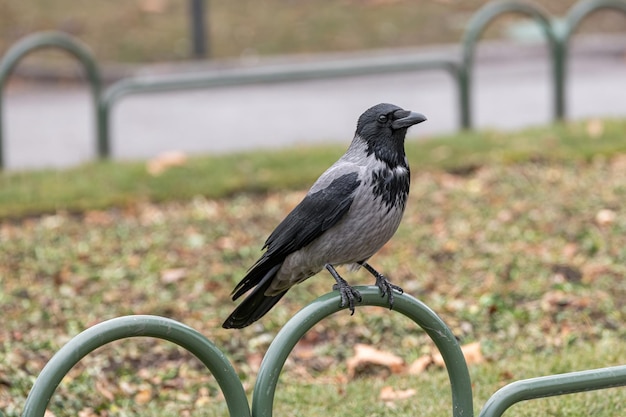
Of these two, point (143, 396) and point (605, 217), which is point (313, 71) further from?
point (143, 396)

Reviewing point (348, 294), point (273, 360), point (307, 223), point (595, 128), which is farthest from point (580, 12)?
point (273, 360)

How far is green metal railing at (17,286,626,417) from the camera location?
3.45 m

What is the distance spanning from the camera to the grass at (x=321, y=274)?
548cm

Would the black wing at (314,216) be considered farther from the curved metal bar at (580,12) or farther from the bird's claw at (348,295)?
the curved metal bar at (580,12)

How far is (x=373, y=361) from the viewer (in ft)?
18.9

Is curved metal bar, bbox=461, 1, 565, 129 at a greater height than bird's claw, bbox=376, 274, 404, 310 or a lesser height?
greater

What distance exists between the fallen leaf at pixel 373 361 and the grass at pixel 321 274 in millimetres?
66

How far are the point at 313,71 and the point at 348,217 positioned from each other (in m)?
5.23

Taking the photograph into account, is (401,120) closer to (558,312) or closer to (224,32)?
(558,312)

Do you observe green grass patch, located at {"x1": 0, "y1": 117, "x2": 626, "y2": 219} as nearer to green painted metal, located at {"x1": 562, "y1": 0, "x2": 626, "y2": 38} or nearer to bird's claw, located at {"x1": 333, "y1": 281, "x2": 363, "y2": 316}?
green painted metal, located at {"x1": 562, "y1": 0, "x2": 626, "y2": 38}

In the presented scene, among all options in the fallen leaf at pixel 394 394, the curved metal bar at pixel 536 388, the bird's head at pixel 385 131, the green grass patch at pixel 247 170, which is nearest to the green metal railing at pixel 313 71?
the green grass patch at pixel 247 170

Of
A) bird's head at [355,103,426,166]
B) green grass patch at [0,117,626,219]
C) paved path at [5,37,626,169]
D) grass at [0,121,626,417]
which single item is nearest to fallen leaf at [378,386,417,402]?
grass at [0,121,626,417]

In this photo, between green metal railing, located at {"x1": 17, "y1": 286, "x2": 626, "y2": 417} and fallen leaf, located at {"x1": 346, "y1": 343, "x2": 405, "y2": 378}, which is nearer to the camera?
green metal railing, located at {"x1": 17, "y1": 286, "x2": 626, "y2": 417}

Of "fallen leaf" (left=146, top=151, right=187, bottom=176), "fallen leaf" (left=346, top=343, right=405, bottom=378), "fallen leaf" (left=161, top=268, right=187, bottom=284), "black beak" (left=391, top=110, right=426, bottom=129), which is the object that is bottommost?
"fallen leaf" (left=346, top=343, right=405, bottom=378)
